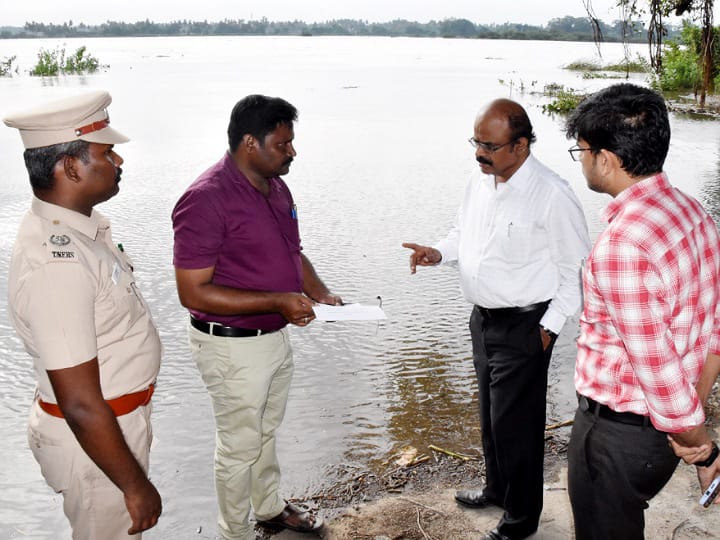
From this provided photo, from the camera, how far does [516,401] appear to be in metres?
2.84

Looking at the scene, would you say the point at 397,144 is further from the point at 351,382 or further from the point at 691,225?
the point at 691,225

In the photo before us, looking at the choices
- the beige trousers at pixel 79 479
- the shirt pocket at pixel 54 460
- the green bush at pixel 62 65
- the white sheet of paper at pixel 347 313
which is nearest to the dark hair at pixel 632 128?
the white sheet of paper at pixel 347 313

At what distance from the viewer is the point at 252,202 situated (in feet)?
8.80

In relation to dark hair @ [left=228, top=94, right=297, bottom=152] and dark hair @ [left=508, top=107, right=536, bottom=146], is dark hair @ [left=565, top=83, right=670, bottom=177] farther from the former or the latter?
dark hair @ [left=228, top=94, right=297, bottom=152]

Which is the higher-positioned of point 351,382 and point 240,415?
point 240,415

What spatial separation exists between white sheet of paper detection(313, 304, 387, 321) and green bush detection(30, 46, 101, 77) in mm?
34438

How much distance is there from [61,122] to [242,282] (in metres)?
0.99

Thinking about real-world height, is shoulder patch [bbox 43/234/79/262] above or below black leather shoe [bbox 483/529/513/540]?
above

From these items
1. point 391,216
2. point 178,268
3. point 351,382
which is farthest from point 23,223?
point 391,216

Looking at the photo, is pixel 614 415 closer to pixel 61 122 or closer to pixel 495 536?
pixel 495 536

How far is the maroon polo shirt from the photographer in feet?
8.41

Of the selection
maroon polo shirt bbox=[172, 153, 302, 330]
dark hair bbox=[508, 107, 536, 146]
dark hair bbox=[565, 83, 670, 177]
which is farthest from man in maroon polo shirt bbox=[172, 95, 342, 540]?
dark hair bbox=[565, 83, 670, 177]

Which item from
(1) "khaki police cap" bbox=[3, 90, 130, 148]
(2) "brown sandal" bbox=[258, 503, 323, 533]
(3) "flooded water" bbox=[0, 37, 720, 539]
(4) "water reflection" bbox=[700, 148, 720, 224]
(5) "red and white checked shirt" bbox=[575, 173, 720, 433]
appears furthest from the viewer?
(4) "water reflection" bbox=[700, 148, 720, 224]

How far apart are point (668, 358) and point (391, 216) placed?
7503 mm
